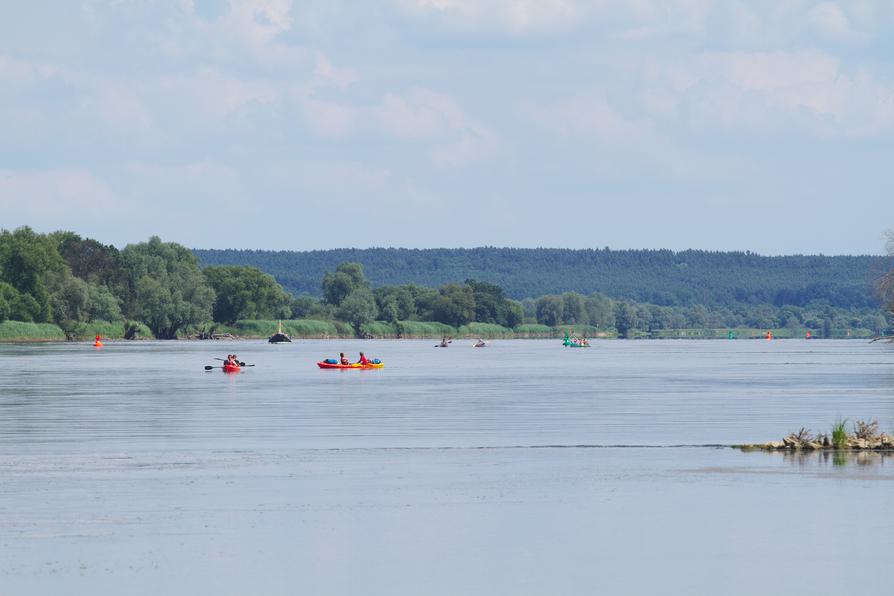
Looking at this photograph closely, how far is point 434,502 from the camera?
81.0 ft

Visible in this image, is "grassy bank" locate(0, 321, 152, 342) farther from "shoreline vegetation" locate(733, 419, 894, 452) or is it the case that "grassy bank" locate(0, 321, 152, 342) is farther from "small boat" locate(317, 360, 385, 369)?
"shoreline vegetation" locate(733, 419, 894, 452)

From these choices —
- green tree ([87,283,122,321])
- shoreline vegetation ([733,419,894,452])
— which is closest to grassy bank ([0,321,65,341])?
green tree ([87,283,122,321])

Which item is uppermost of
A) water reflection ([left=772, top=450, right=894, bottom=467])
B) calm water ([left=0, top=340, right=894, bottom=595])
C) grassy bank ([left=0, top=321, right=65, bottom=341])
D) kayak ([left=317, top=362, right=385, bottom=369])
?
grassy bank ([left=0, top=321, right=65, bottom=341])

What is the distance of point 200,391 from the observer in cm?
6309

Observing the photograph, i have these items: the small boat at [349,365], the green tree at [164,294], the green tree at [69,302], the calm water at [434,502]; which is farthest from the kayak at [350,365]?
the green tree at [164,294]

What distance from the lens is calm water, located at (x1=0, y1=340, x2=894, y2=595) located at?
18281 mm

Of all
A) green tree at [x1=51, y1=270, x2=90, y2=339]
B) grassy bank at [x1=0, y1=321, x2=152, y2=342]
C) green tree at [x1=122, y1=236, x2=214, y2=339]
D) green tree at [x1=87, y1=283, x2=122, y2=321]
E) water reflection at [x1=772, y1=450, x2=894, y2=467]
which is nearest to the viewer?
water reflection at [x1=772, y1=450, x2=894, y2=467]

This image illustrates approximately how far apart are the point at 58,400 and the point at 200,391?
360 inches

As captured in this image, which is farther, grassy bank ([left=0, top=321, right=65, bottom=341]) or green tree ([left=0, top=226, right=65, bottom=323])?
green tree ([left=0, top=226, right=65, bottom=323])

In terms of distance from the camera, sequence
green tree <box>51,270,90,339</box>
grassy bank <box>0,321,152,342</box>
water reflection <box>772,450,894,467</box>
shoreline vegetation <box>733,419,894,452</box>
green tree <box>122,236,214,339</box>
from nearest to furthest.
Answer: water reflection <box>772,450,894,467</box> → shoreline vegetation <box>733,419,894,452</box> → grassy bank <box>0,321,152,342</box> → green tree <box>51,270,90,339</box> → green tree <box>122,236,214,339</box>

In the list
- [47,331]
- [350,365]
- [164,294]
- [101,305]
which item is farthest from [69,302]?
[350,365]

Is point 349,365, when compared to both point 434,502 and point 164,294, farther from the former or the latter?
point 164,294

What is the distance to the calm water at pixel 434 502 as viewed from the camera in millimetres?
18281

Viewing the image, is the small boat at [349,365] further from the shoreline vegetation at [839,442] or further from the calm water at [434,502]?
the shoreline vegetation at [839,442]
